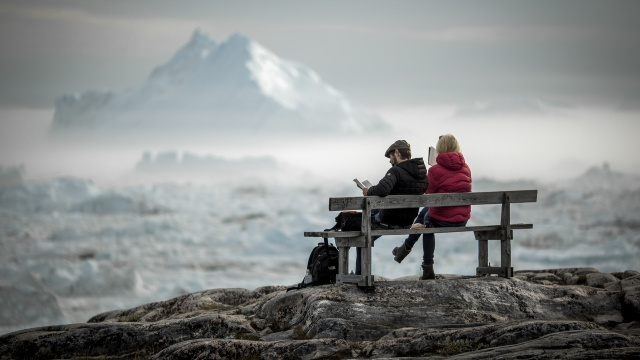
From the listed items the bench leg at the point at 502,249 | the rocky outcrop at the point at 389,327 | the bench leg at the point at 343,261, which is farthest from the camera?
the bench leg at the point at 502,249

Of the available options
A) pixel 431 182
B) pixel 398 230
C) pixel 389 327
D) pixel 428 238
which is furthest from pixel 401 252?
pixel 389 327

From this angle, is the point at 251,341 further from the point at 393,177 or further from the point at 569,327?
the point at 569,327

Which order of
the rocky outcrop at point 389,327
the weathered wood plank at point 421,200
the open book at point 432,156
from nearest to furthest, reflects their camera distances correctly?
the rocky outcrop at point 389,327 → the weathered wood plank at point 421,200 → the open book at point 432,156

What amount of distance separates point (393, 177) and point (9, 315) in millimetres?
188654

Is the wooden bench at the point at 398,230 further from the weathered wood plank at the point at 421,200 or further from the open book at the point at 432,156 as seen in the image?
the open book at the point at 432,156

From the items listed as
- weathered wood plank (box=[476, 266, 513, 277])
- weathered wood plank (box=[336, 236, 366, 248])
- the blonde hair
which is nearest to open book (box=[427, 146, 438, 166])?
the blonde hair

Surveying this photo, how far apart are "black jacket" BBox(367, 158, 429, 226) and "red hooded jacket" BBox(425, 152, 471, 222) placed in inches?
23.2

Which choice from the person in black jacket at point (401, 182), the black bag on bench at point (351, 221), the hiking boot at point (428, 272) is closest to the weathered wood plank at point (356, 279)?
the person in black jacket at point (401, 182)

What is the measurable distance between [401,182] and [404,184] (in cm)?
7

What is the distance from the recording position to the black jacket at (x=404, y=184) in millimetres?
14538

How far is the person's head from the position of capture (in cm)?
1470

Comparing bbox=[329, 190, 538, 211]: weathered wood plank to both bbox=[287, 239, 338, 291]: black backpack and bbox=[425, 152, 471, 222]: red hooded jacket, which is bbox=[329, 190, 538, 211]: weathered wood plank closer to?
bbox=[425, 152, 471, 222]: red hooded jacket

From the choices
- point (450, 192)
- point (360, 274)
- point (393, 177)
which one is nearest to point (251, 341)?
point (360, 274)

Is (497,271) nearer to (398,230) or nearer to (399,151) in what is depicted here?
(398,230)
